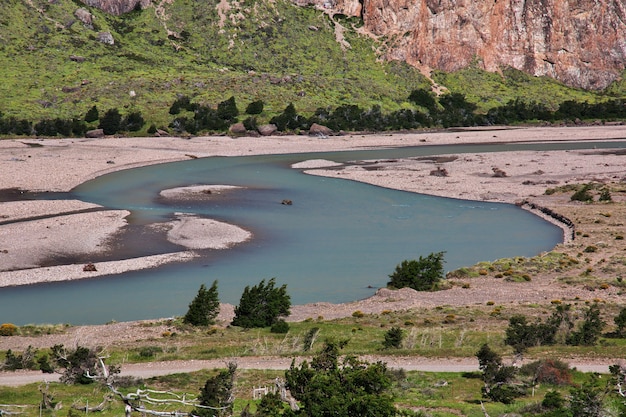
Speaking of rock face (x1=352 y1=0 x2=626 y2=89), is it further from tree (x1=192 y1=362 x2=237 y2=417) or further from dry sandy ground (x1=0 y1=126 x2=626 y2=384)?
tree (x1=192 y1=362 x2=237 y2=417)

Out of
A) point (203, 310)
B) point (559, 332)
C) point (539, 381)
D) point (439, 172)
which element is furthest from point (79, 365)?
point (439, 172)

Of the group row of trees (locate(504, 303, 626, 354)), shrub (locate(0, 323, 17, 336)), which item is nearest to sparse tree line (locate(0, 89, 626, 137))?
shrub (locate(0, 323, 17, 336))

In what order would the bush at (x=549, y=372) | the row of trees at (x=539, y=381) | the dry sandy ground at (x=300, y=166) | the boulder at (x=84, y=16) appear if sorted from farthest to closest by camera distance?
the boulder at (x=84, y=16) < the dry sandy ground at (x=300, y=166) < the bush at (x=549, y=372) < the row of trees at (x=539, y=381)

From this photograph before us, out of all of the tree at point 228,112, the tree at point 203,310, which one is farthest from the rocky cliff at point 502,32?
the tree at point 203,310

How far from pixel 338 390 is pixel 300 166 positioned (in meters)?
69.4

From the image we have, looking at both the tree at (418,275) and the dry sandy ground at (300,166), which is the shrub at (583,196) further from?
the tree at (418,275)

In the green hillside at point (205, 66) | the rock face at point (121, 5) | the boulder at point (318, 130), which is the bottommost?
the boulder at point (318, 130)

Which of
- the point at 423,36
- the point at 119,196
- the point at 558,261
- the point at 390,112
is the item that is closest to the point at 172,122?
the point at 390,112

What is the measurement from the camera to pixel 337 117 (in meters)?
117

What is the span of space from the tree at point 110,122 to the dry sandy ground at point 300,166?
528cm

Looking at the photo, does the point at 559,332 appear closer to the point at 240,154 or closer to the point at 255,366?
the point at 255,366

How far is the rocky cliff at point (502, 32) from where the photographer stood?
14900cm

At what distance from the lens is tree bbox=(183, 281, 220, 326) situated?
32.2 m

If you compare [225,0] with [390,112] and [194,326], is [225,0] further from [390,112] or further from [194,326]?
[194,326]
